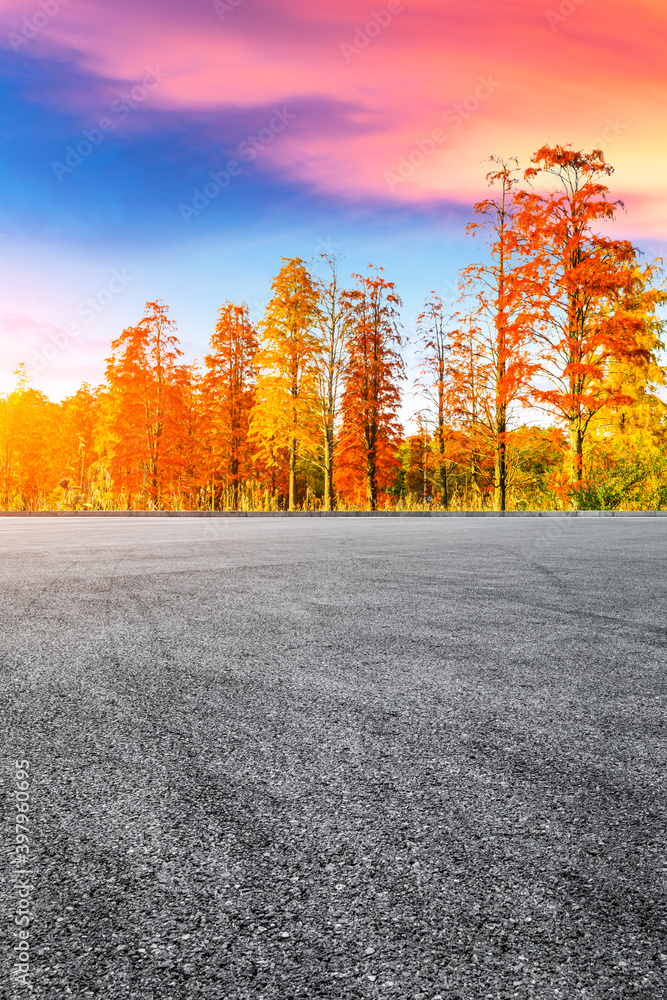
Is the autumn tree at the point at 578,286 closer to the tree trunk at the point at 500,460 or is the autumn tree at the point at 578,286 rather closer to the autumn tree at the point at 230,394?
the tree trunk at the point at 500,460

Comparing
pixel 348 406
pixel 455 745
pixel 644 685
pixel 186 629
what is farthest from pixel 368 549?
pixel 348 406

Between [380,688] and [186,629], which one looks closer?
[380,688]

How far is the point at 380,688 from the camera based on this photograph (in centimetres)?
347

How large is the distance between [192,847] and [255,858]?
0.18m

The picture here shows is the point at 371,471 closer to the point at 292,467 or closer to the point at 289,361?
the point at 292,467

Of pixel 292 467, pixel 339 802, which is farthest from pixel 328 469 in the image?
pixel 339 802

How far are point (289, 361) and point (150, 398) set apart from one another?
773 centimetres

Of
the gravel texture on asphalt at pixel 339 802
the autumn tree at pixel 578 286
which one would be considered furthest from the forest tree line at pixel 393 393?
the gravel texture on asphalt at pixel 339 802

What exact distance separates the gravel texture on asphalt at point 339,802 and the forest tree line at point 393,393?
65.6 feet

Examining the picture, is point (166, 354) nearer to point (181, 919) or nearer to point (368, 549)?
point (368, 549)

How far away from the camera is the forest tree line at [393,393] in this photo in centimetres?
2464

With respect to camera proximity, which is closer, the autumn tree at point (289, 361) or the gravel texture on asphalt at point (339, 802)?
the gravel texture on asphalt at point (339, 802)

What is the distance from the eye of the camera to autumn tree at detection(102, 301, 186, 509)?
111ft

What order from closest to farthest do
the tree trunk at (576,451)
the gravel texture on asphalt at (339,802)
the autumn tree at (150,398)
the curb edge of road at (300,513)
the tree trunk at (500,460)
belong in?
1. the gravel texture on asphalt at (339,802)
2. the curb edge of road at (300,513)
3. the tree trunk at (576,451)
4. the tree trunk at (500,460)
5. the autumn tree at (150,398)
